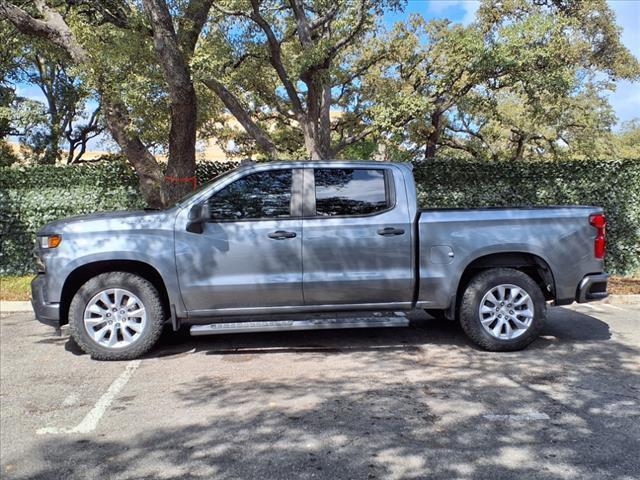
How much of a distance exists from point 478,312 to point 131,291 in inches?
136

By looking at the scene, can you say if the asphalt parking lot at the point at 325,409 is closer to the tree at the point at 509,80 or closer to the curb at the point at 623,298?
the curb at the point at 623,298

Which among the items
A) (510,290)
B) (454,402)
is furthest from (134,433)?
(510,290)

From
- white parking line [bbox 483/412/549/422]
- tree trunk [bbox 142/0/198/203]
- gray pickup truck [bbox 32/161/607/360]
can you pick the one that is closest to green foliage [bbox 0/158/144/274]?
tree trunk [bbox 142/0/198/203]

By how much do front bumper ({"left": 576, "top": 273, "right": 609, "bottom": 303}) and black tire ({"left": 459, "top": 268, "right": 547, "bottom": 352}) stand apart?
16.5 inches

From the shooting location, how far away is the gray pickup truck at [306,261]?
17.2 feet

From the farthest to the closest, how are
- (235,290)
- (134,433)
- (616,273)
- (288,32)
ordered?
(288,32)
(616,273)
(235,290)
(134,433)

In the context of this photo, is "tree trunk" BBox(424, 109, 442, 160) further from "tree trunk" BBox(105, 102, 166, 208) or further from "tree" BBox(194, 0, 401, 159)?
"tree trunk" BBox(105, 102, 166, 208)

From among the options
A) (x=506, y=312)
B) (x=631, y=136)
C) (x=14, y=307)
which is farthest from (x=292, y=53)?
(x=631, y=136)

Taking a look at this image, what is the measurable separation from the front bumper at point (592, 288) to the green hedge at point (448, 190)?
4.98 meters

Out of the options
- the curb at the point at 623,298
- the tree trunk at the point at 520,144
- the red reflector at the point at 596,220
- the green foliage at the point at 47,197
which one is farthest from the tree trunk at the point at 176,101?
the tree trunk at the point at 520,144

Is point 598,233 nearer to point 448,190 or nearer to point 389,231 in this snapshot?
point 389,231

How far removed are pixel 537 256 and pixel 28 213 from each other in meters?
8.82

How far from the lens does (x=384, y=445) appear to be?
3.46 metres

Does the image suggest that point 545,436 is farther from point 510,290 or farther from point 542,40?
point 542,40
